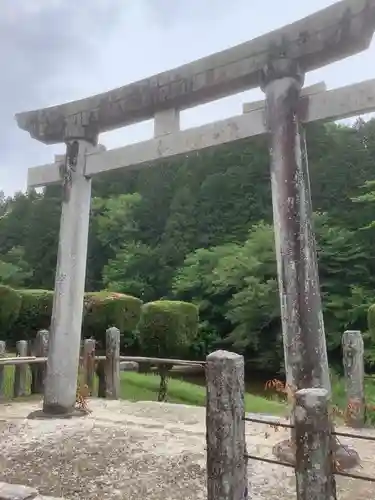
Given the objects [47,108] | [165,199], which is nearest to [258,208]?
[165,199]

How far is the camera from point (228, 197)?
25156 millimetres

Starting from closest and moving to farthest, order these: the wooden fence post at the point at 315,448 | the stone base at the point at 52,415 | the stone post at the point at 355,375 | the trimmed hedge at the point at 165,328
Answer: the wooden fence post at the point at 315,448, the stone post at the point at 355,375, the stone base at the point at 52,415, the trimmed hedge at the point at 165,328

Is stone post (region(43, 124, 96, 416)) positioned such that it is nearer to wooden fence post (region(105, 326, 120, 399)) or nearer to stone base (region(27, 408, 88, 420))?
stone base (region(27, 408, 88, 420))

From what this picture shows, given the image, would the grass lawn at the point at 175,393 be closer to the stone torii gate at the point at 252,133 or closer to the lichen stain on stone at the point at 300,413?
the stone torii gate at the point at 252,133

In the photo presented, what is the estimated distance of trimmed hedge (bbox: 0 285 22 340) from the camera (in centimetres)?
Answer: 1383

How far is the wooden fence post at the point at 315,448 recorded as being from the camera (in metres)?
2.61

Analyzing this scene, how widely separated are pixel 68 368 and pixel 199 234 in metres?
19.1

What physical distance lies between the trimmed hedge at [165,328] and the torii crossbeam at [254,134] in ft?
22.9

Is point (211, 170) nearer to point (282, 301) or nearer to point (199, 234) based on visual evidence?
point (199, 234)

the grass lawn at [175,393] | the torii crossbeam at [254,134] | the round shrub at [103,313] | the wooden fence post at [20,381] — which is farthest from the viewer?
the round shrub at [103,313]

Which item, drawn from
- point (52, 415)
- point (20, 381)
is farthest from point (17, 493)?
point (20, 381)

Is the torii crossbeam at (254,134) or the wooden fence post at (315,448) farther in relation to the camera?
the torii crossbeam at (254,134)

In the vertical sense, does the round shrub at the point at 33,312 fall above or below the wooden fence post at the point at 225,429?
above

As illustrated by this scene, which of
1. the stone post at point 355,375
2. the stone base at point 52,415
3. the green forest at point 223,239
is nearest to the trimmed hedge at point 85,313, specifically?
the green forest at point 223,239
